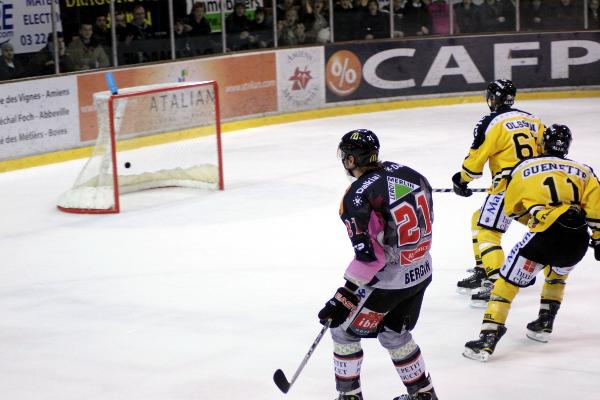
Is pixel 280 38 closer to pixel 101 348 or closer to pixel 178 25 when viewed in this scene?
pixel 178 25

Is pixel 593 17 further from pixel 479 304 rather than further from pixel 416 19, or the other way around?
pixel 479 304

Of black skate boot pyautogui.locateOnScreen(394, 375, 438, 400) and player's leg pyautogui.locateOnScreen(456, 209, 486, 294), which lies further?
player's leg pyautogui.locateOnScreen(456, 209, 486, 294)

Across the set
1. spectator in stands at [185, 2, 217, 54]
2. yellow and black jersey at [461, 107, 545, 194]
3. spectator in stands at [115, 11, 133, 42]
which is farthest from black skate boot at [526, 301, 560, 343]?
spectator in stands at [185, 2, 217, 54]

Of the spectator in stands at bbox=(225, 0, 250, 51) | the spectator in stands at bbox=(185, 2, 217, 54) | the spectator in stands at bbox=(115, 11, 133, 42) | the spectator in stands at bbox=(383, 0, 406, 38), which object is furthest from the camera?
the spectator in stands at bbox=(383, 0, 406, 38)

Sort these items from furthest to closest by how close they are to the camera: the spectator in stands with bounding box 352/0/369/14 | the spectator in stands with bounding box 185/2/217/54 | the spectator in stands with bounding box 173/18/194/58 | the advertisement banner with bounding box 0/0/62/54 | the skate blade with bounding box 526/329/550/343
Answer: the spectator in stands with bounding box 352/0/369/14 → the spectator in stands with bounding box 185/2/217/54 → the spectator in stands with bounding box 173/18/194/58 → the advertisement banner with bounding box 0/0/62/54 → the skate blade with bounding box 526/329/550/343

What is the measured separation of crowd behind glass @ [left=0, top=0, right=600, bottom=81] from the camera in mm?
12156

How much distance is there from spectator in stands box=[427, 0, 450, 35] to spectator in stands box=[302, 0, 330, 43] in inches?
60.9

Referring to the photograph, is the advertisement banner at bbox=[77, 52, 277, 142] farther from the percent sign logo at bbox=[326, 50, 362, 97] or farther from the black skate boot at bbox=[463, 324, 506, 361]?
the black skate boot at bbox=[463, 324, 506, 361]

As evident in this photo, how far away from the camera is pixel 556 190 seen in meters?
5.30

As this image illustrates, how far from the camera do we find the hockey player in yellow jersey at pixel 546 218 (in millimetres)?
5312

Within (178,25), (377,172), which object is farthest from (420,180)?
(178,25)

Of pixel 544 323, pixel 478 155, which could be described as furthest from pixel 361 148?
pixel 478 155

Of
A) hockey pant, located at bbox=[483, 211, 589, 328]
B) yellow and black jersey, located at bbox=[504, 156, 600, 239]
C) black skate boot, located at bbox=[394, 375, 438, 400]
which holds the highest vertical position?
yellow and black jersey, located at bbox=[504, 156, 600, 239]

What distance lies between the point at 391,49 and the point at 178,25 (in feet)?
10.3
